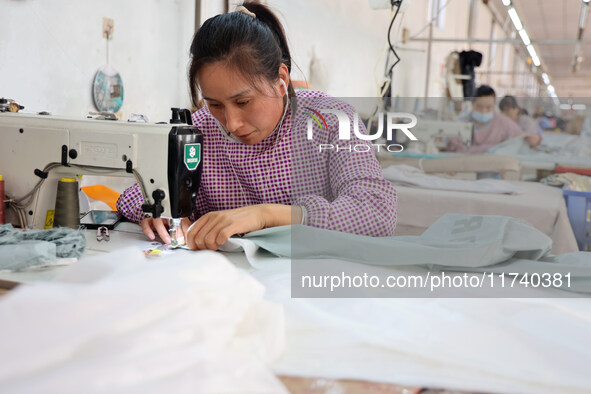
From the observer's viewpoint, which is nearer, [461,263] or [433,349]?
[433,349]

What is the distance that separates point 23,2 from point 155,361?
192 cm

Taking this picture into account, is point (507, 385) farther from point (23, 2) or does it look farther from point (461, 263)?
point (23, 2)

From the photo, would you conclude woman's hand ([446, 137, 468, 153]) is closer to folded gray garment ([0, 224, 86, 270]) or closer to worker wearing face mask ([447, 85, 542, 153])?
worker wearing face mask ([447, 85, 542, 153])

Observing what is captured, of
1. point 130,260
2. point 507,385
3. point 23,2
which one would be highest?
point 23,2

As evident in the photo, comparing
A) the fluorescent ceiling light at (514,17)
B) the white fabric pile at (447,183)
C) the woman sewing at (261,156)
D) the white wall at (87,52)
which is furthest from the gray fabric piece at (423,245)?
the fluorescent ceiling light at (514,17)

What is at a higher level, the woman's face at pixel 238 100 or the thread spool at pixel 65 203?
the woman's face at pixel 238 100

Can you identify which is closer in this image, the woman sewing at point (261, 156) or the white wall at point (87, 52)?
the woman sewing at point (261, 156)

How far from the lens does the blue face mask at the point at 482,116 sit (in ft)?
16.8

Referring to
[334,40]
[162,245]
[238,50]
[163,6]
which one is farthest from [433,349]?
[334,40]

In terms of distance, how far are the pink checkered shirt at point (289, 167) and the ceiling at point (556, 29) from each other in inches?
212

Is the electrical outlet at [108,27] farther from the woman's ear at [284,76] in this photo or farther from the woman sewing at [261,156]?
the woman's ear at [284,76]

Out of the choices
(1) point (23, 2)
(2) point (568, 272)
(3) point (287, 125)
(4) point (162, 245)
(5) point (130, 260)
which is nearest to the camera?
(5) point (130, 260)

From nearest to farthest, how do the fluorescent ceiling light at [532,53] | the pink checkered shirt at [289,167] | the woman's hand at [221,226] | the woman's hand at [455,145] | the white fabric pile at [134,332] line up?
the white fabric pile at [134,332], the woman's hand at [221,226], the pink checkered shirt at [289,167], the woman's hand at [455,145], the fluorescent ceiling light at [532,53]

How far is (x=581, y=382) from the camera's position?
620 millimetres
